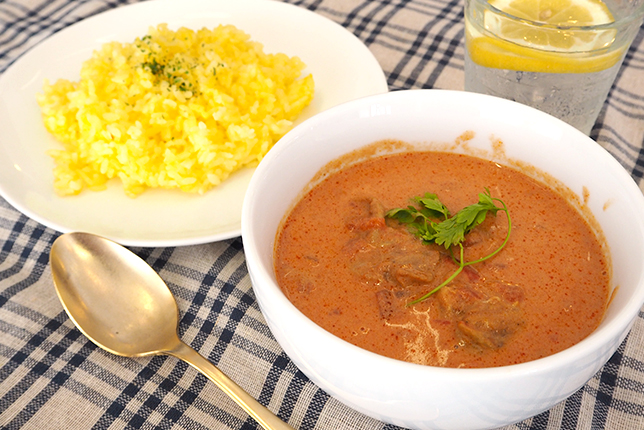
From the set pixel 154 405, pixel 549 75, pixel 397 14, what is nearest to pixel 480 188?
pixel 549 75

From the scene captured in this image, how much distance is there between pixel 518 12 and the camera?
1.98m

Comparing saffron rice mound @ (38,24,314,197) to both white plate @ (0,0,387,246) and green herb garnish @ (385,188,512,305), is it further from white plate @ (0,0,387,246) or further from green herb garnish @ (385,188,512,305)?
green herb garnish @ (385,188,512,305)

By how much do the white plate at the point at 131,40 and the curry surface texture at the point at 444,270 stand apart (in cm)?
40

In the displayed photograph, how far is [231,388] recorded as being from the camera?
4.62 ft

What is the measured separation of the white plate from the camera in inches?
74.8

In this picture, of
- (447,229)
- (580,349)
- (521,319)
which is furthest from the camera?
(447,229)

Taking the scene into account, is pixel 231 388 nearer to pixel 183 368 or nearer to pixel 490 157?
pixel 183 368

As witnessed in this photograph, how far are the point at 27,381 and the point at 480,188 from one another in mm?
1407

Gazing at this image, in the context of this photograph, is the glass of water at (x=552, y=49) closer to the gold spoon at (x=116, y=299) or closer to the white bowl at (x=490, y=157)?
the white bowl at (x=490, y=157)

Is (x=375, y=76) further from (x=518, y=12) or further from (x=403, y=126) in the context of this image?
(x=403, y=126)

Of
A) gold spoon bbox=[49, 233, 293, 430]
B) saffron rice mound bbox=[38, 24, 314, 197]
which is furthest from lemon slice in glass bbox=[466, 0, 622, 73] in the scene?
gold spoon bbox=[49, 233, 293, 430]

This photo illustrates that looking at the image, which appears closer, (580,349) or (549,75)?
(580,349)

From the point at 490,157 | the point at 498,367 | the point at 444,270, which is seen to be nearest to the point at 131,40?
the point at 490,157

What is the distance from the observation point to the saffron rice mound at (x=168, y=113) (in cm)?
205
